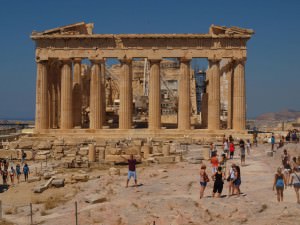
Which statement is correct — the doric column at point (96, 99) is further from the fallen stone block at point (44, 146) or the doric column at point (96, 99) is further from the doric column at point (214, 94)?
the doric column at point (214, 94)

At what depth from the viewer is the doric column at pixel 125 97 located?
48791mm

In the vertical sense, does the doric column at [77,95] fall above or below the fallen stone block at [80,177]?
above

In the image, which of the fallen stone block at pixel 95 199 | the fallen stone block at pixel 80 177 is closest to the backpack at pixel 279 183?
the fallen stone block at pixel 95 199

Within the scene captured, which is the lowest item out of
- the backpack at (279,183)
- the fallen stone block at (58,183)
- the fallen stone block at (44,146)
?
the fallen stone block at (58,183)

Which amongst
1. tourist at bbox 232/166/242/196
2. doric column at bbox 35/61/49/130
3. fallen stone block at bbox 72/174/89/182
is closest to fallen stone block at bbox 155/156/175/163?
fallen stone block at bbox 72/174/89/182

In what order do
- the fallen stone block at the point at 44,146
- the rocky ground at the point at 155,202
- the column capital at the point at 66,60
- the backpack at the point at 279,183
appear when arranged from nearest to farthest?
1. the rocky ground at the point at 155,202
2. the backpack at the point at 279,183
3. the fallen stone block at the point at 44,146
4. the column capital at the point at 66,60

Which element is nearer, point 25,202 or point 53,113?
point 25,202

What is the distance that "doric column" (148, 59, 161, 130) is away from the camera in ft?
159

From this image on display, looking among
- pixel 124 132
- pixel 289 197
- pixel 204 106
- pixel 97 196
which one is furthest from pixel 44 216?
pixel 204 106

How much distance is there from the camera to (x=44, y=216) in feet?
66.4

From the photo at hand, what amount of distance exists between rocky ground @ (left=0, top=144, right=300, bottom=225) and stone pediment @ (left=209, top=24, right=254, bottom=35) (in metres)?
20.0

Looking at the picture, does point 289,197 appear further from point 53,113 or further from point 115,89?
point 115,89

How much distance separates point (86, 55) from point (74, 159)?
16.2m

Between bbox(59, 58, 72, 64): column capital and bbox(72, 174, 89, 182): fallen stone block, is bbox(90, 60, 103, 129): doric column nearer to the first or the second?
bbox(59, 58, 72, 64): column capital
